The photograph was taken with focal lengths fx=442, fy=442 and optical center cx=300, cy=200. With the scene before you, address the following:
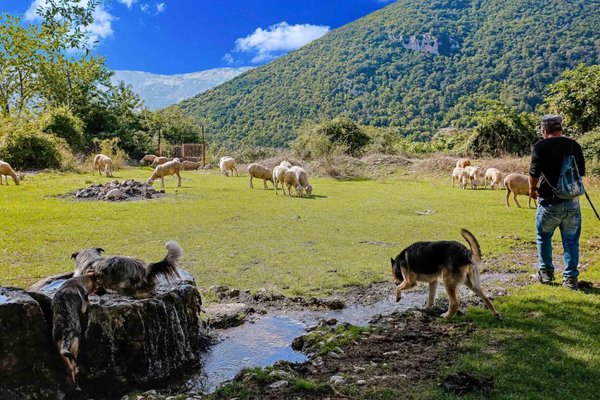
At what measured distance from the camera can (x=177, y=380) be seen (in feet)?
17.1

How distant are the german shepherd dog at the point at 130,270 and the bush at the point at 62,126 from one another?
35.3m

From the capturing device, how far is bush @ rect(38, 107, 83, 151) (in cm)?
3616

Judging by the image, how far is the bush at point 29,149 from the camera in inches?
1168

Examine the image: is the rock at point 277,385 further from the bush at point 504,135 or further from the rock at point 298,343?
the bush at point 504,135

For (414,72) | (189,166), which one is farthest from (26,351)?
(414,72)

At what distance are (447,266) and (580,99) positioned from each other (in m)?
30.2

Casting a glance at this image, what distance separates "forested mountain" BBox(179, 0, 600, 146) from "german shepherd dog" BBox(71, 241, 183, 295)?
56.5 metres

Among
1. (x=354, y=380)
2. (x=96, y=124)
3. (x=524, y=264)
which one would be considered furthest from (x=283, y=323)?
(x=96, y=124)

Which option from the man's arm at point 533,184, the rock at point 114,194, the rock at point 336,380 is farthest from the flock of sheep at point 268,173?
the rock at point 336,380

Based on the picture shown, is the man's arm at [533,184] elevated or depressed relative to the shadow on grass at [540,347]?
elevated

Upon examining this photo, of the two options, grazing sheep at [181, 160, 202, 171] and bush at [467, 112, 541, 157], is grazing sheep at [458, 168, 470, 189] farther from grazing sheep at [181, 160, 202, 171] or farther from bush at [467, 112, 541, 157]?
grazing sheep at [181, 160, 202, 171]

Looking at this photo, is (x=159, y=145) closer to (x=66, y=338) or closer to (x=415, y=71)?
(x=66, y=338)

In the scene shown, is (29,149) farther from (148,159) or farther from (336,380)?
(336,380)

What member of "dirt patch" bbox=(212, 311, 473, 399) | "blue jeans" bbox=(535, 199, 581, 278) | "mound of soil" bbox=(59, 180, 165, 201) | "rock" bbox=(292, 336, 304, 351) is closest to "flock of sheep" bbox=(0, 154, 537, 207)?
"mound of soil" bbox=(59, 180, 165, 201)
